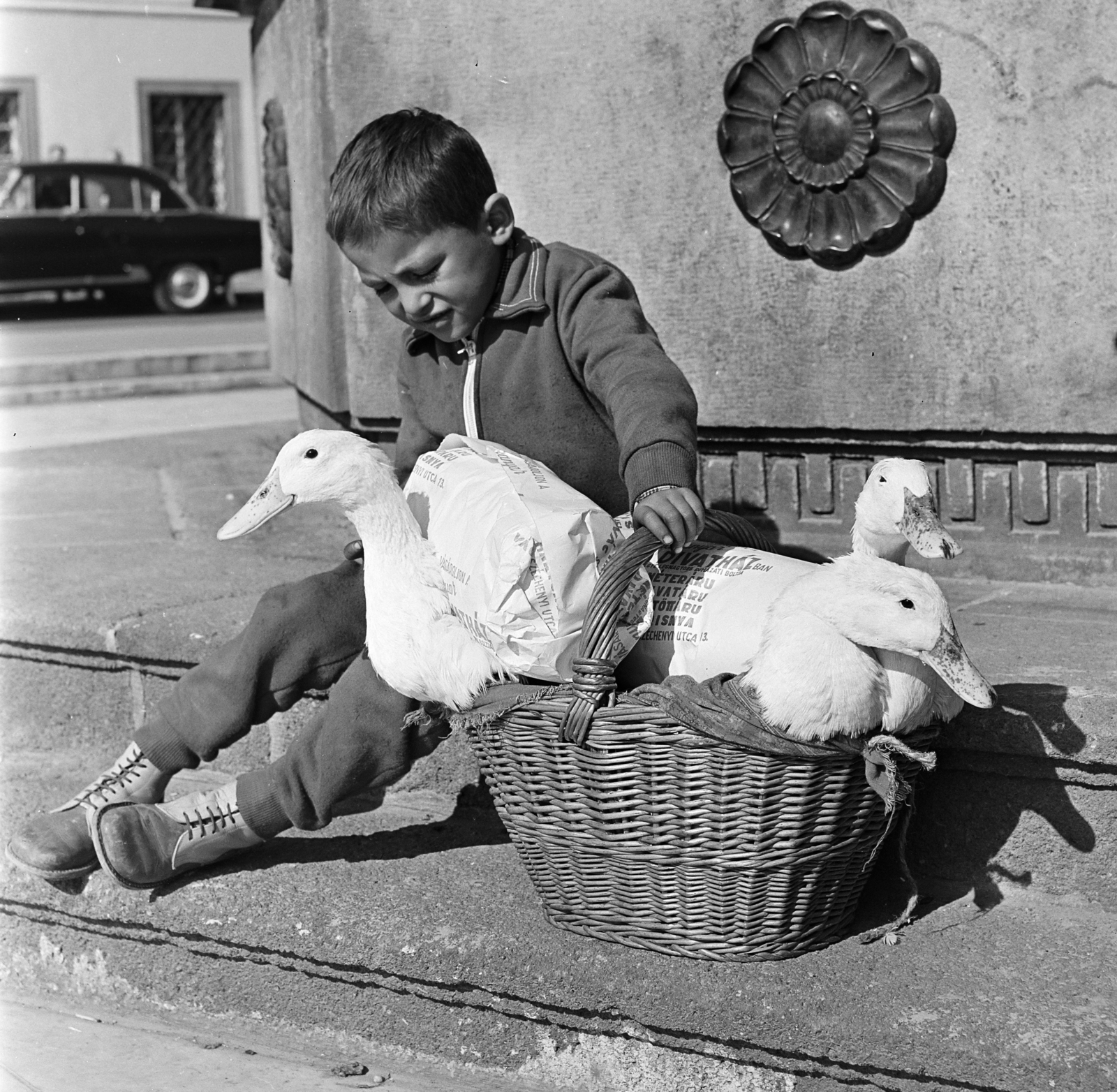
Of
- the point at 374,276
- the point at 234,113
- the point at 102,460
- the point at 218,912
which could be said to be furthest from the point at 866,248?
the point at 234,113

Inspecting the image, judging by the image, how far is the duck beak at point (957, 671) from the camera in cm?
179

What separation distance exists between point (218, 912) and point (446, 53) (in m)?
1.93

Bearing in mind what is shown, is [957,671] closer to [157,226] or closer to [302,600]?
[302,600]

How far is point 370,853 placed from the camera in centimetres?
251

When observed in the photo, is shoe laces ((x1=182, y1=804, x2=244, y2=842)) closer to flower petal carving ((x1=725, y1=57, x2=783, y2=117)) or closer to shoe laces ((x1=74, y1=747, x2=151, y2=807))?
shoe laces ((x1=74, y1=747, x2=151, y2=807))

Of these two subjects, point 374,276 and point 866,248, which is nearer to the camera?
point 374,276

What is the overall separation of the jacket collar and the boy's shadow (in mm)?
908

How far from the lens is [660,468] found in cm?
204

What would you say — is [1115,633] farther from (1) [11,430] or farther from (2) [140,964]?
(1) [11,430]

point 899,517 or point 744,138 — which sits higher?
point 744,138

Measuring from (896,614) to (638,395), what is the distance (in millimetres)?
529

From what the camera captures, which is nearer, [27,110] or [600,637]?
[600,637]

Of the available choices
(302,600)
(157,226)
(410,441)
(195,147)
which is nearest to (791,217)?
(410,441)

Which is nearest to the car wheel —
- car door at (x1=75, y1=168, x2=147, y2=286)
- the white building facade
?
car door at (x1=75, y1=168, x2=147, y2=286)
